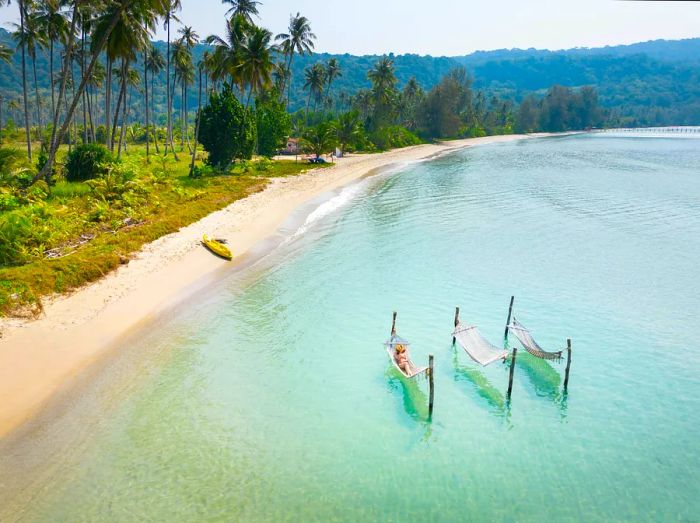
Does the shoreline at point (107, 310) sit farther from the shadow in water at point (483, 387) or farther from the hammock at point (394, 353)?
the shadow in water at point (483, 387)

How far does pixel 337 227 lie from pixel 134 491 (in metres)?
29.9

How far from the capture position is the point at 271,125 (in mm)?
69312

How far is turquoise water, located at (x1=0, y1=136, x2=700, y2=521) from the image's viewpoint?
13281 mm

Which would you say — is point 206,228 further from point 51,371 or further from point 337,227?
point 51,371

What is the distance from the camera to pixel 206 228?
35750mm

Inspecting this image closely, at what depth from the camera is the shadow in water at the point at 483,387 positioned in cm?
1741

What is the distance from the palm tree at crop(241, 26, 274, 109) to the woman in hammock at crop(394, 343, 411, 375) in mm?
45134

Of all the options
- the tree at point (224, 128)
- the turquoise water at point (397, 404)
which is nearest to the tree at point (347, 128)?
the tree at point (224, 128)

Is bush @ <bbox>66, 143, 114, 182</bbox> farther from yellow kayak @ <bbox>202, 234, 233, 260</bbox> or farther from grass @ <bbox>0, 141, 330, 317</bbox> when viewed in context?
yellow kayak @ <bbox>202, 234, 233, 260</bbox>

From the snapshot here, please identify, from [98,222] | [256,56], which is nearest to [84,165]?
[98,222]

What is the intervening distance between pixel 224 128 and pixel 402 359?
41295 millimetres

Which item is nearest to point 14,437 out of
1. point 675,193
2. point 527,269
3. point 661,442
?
point 661,442

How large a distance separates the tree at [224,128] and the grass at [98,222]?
3413 millimetres

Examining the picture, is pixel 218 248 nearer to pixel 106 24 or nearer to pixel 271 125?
pixel 106 24
